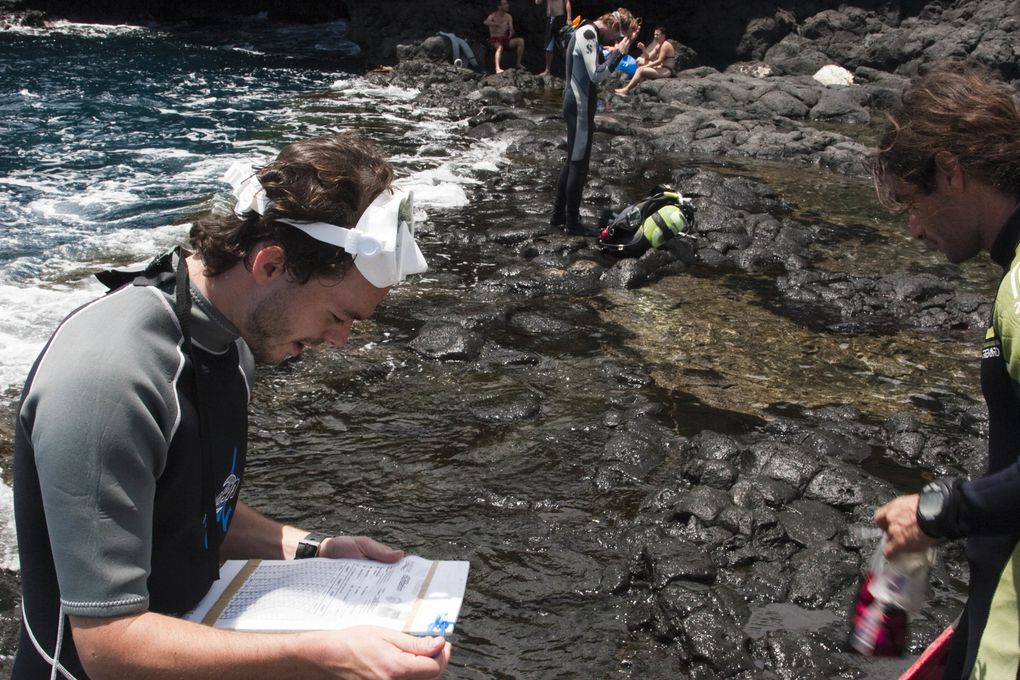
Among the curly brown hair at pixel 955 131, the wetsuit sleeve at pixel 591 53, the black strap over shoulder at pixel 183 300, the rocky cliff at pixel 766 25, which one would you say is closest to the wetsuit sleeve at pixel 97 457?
the black strap over shoulder at pixel 183 300

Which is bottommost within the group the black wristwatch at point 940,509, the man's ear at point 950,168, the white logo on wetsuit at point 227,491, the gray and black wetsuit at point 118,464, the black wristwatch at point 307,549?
the black wristwatch at point 307,549

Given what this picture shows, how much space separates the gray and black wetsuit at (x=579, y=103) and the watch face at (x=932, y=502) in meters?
8.04

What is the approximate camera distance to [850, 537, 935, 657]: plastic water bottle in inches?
88.7

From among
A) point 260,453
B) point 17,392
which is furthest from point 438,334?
point 17,392

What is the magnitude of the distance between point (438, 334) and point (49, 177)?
8.29 metres

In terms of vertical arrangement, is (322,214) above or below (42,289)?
above

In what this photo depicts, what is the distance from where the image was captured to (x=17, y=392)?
19.8ft

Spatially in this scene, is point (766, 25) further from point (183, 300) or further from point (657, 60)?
point (183, 300)

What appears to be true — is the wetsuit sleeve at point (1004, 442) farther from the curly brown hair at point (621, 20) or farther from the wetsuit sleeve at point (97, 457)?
the curly brown hair at point (621, 20)

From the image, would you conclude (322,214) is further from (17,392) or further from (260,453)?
(17,392)

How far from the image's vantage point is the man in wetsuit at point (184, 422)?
149 centimetres

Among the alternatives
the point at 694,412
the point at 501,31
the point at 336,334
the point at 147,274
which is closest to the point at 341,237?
the point at 336,334

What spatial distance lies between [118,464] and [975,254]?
2.05 m

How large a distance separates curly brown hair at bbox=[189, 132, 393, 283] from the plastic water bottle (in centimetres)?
156
